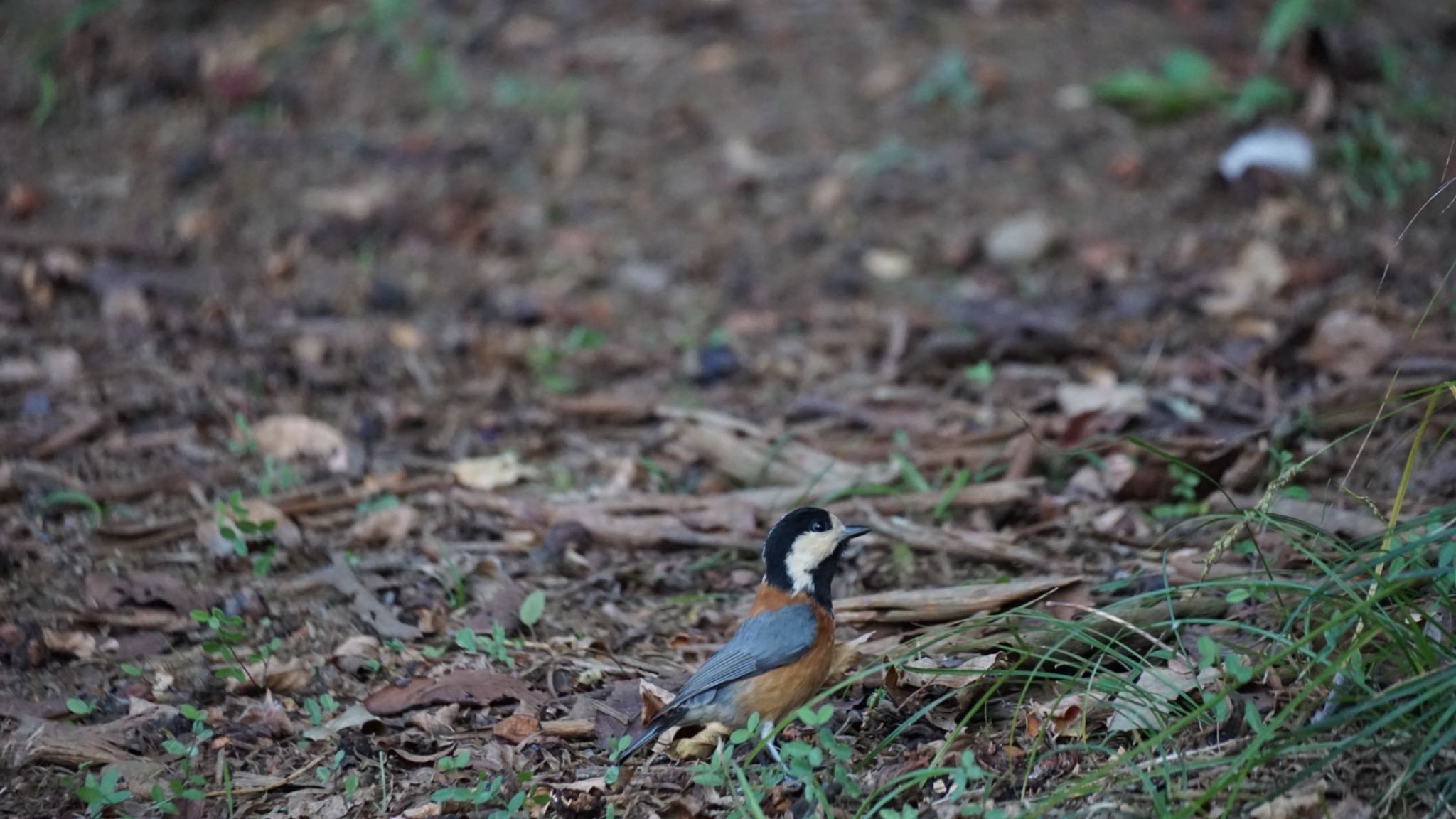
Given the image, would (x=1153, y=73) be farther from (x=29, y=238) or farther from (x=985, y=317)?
(x=29, y=238)

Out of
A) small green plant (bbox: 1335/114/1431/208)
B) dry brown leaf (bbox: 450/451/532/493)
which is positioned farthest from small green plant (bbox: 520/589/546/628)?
small green plant (bbox: 1335/114/1431/208)

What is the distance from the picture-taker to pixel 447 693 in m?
3.69

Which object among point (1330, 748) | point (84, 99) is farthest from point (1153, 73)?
point (84, 99)

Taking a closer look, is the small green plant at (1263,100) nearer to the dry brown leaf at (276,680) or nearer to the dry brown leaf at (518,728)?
the dry brown leaf at (518,728)

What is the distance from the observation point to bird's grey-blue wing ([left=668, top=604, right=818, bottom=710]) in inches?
136

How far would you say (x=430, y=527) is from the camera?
4.69 metres

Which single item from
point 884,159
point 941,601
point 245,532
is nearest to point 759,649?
point 941,601

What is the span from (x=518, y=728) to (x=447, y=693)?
0.25 m

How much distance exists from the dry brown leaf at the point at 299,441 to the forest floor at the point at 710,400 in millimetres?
24

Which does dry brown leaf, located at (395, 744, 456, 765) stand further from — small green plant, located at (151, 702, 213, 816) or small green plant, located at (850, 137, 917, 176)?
small green plant, located at (850, 137, 917, 176)

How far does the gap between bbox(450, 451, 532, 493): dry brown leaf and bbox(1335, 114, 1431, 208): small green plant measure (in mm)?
4500

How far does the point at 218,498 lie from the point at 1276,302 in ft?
15.2

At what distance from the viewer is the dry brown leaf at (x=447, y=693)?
3660 mm

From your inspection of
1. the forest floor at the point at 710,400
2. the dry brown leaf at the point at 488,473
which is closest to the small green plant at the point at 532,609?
the forest floor at the point at 710,400
